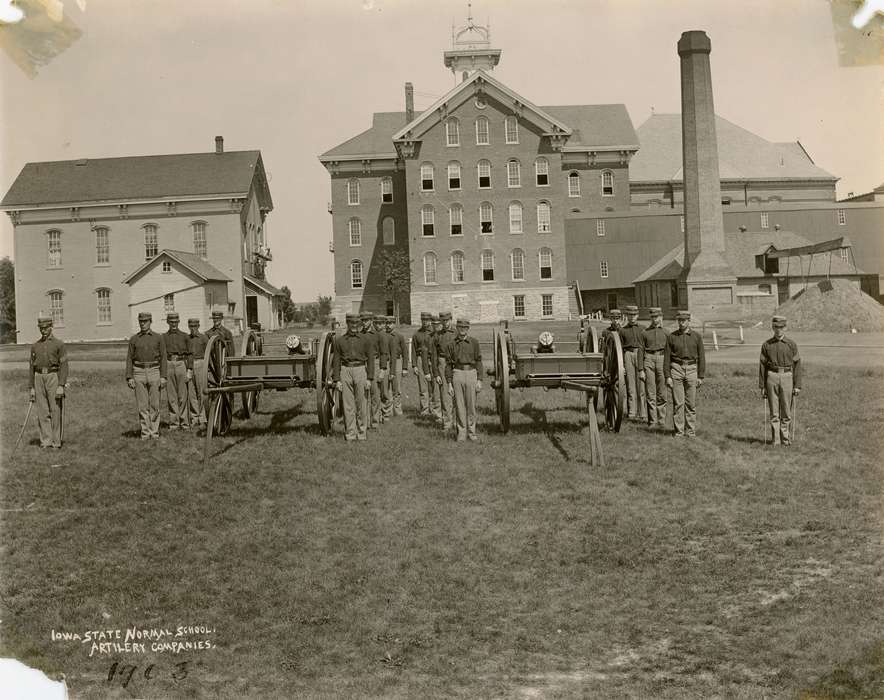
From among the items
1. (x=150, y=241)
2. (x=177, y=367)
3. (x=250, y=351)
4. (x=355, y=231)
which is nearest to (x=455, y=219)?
(x=355, y=231)

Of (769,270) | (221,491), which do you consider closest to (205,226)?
(769,270)

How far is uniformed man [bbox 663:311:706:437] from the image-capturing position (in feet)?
44.8

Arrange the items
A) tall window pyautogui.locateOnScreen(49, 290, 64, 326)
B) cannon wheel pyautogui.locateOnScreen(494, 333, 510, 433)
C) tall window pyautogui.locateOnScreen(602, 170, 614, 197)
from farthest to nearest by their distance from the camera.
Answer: tall window pyautogui.locateOnScreen(602, 170, 614, 197) → tall window pyautogui.locateOnScreen(49, 290, 64, 326) → cannon wheel pyautogui.locateOnScreen(494, 333, 510, 433)

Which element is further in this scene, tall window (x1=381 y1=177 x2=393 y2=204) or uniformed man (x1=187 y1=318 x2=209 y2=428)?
tall window (x1=381 y1=177 x2=393 y2=204)

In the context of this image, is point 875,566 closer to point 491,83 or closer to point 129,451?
point 129,451

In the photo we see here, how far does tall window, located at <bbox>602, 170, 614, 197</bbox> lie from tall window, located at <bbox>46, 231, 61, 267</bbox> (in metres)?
36.7

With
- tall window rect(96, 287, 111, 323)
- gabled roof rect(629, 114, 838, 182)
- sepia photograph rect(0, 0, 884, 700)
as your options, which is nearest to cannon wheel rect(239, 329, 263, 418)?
sepia photograph rect(0, 0, 884, 700)

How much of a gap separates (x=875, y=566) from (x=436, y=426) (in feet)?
27.0

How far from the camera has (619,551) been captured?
856cm

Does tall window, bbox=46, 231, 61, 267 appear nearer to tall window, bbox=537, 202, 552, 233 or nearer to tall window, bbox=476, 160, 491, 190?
tall window, bbox=476, 160, 491, 190

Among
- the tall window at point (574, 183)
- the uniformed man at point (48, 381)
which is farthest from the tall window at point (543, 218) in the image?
the uniformed man at point (48, 381)

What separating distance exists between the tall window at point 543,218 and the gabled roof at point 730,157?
56.8 feet

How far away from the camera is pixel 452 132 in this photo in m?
53.6
